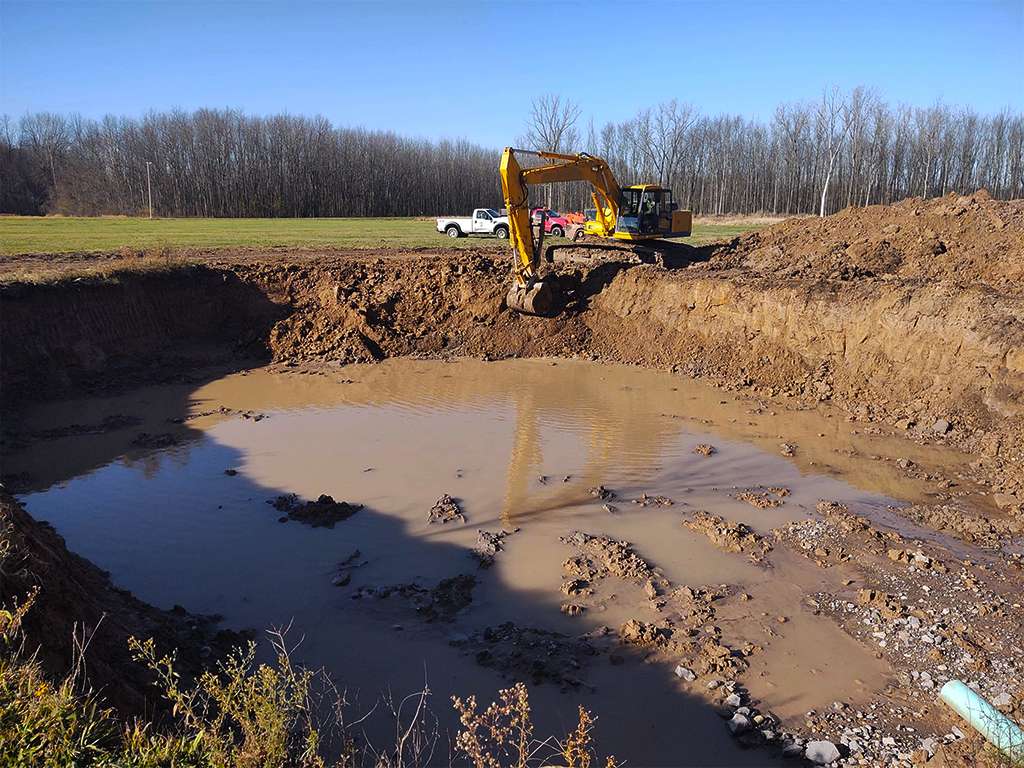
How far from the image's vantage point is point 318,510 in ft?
29.0

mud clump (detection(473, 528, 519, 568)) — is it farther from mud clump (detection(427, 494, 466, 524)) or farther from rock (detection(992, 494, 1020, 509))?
rock (detection(992, 494, 1020, 509))

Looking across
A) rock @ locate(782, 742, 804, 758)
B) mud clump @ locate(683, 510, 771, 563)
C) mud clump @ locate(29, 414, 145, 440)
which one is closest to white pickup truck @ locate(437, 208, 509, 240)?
mud clump @ locate(29, 414, 145, 440)

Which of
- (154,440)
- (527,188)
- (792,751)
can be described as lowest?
(792,751)

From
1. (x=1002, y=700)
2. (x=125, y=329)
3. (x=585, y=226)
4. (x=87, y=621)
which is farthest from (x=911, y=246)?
(x=125, y=329)

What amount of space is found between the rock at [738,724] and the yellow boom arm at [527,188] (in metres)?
12.6

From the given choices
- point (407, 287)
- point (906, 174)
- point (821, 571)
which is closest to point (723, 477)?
point (821, 571)

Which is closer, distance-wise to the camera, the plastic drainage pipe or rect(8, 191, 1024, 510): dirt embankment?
the plastic drainage pipe

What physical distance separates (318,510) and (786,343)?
1085 centimetres

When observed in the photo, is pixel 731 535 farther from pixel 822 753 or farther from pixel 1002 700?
Answer: pixel 822 753

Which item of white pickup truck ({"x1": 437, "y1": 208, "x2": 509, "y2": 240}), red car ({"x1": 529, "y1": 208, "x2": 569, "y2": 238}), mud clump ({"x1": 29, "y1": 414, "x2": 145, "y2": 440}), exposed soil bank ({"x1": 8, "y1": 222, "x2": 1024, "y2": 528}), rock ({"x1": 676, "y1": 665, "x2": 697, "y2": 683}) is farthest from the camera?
white pickup truck ({"x1": 437, "y1": 208, "x2": 509, "y2": 240})

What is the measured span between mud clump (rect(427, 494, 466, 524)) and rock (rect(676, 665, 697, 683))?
12.1ft

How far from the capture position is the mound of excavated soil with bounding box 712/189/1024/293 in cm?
1589

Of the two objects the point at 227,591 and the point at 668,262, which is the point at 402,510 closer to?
the point at 227,591

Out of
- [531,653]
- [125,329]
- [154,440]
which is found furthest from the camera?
[125,329]
